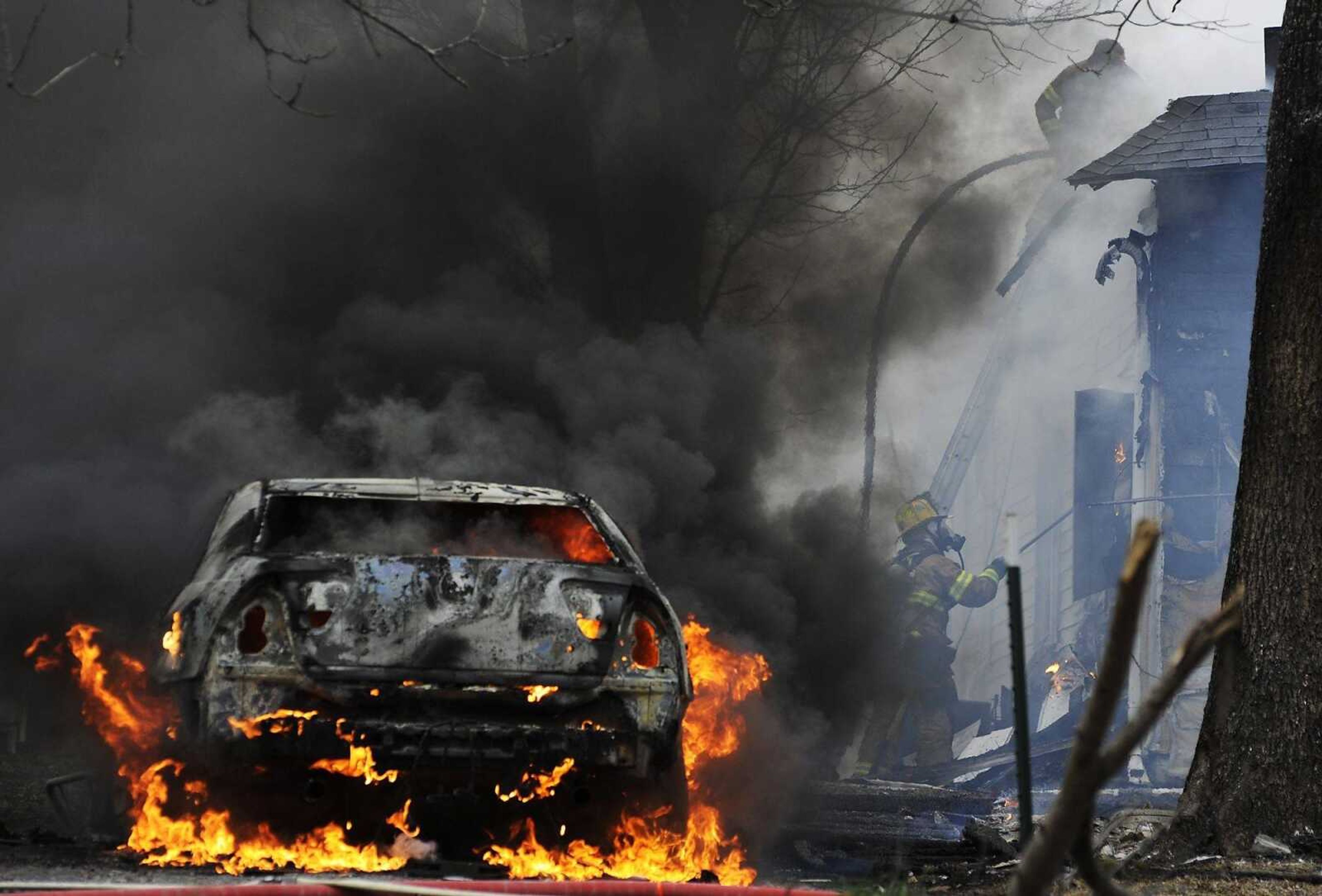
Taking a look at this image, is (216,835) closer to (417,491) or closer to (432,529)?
(432,529)

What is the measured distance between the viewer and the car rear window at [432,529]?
19.9 ft

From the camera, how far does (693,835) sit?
6.08 meters

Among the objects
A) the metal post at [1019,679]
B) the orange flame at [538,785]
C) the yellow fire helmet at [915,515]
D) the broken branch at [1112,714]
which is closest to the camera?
the broken branch at [1112,714]

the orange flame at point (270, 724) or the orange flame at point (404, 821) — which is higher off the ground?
the orange flame at point (270, 724)

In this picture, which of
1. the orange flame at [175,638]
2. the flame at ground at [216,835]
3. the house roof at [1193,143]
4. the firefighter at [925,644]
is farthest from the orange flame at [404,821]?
the house roof at [1193,143]

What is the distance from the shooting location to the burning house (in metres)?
18.7

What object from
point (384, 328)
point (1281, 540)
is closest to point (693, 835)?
point (1281, 540)

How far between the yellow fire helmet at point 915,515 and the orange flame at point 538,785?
1173 cm

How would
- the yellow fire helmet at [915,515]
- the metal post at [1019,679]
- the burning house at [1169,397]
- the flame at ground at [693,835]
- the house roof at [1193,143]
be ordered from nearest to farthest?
the metal post at [1019,679] → the flame at ground at [693,835] → the yellow fire helmet at [915,515] → the burning house at [1169,397] → the house roof at [1193,143]

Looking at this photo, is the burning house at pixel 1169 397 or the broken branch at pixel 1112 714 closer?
the broken branch at pixel 1112 714

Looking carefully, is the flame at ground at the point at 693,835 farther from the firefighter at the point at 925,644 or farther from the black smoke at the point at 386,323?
the firefighter at the point at 925,644

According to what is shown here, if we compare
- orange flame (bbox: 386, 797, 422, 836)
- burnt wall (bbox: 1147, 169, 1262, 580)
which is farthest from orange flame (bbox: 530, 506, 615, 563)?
burnt wall (bbox: 1147, 169, 1262, 580)

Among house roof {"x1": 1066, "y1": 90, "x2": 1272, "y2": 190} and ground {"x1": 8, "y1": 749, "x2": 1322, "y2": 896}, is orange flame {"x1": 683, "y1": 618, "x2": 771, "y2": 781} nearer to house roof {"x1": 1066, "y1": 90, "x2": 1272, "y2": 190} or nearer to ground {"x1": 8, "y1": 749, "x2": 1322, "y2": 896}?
ground {"x1": 8, "y1": 749, "x2": 1322, "y2": 896}

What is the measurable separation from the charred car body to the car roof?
558 millimetres
